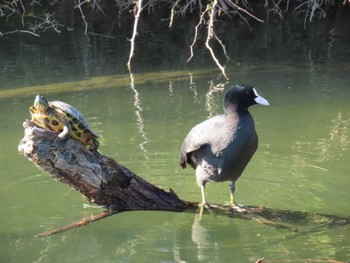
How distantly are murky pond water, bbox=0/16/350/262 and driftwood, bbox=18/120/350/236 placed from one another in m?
0.12

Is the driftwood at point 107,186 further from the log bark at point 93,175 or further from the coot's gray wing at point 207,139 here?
the coot's gray wing at point 207,139

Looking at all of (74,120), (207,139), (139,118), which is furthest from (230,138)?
(139,118)

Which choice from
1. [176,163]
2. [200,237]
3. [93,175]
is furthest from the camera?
[176,163]

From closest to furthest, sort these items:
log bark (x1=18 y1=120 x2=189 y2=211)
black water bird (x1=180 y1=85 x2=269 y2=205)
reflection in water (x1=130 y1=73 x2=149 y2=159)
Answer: log bark (x1=18 y1=120 x2=189 y2=211) → black water bird (x1=180 y1=85 x2=269 y2=205) → reflection in water (x1=130 y1=73 x2=149 y2=159)

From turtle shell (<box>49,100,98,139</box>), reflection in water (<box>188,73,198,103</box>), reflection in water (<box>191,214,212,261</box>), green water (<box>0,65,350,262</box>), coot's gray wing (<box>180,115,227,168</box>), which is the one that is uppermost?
turtle shell (<box>49,100,98,139</box>)

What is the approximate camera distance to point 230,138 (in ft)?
17.2

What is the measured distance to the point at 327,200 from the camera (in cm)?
600

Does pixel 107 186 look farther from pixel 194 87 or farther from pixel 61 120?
pixel 194 87

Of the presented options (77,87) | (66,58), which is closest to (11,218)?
(77,87)

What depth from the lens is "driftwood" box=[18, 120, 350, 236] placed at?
4805mm

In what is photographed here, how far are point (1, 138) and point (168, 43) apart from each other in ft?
21.2

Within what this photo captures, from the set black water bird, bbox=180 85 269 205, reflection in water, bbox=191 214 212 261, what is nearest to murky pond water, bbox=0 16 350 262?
reflection in water, bbox=191 214 212 261

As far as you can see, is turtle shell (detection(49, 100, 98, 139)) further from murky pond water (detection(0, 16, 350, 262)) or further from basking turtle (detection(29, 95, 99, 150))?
murky pond water (detection(0, 16, 350, 262))

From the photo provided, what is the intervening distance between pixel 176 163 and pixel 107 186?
1.76m
